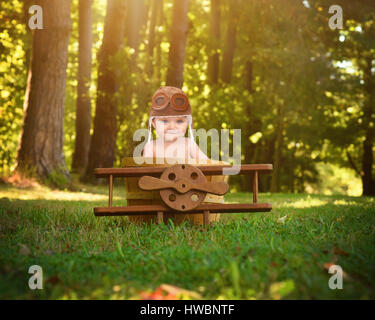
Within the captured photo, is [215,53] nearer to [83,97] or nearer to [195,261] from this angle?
[83,97]

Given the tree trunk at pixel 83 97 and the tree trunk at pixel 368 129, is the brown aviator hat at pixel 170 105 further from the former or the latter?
the tree trunk at pixel 368 129

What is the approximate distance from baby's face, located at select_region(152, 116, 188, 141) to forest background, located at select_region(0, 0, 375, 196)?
594cm

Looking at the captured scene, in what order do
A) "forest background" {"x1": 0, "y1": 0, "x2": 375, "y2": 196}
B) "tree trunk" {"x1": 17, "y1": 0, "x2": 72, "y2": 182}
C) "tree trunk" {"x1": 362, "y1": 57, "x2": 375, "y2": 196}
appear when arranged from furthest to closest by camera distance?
"tree trunk" {"x1": 362, "y1": 57, "x2": 375, "y2": 196} < "forest background" {"x1": 0, "y1": 0, "x2": 375, "y2": 196} < "tree trunk" {"x1": 17, "y1": 0, "x2": 72, "y2": 182}

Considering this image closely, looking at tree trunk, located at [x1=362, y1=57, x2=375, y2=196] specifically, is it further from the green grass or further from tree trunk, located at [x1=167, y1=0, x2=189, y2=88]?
the green grass

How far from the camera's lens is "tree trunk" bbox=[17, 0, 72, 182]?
1166 centimetres

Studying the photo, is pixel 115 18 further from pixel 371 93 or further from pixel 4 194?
pixel 371 93

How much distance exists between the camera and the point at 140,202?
20.3ft

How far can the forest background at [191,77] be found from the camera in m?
11.9

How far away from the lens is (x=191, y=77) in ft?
75.7

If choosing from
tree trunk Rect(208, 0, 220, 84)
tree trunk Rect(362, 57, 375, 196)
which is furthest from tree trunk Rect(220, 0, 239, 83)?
tree trunk Rect(362, 57, 375, 196)

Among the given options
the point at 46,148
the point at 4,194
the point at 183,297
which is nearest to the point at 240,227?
the point at 183,297

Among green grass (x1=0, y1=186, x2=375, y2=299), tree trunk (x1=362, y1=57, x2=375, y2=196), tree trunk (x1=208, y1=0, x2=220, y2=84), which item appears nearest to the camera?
green grass (x1=0, y1=186, x2=375, y2=299)
